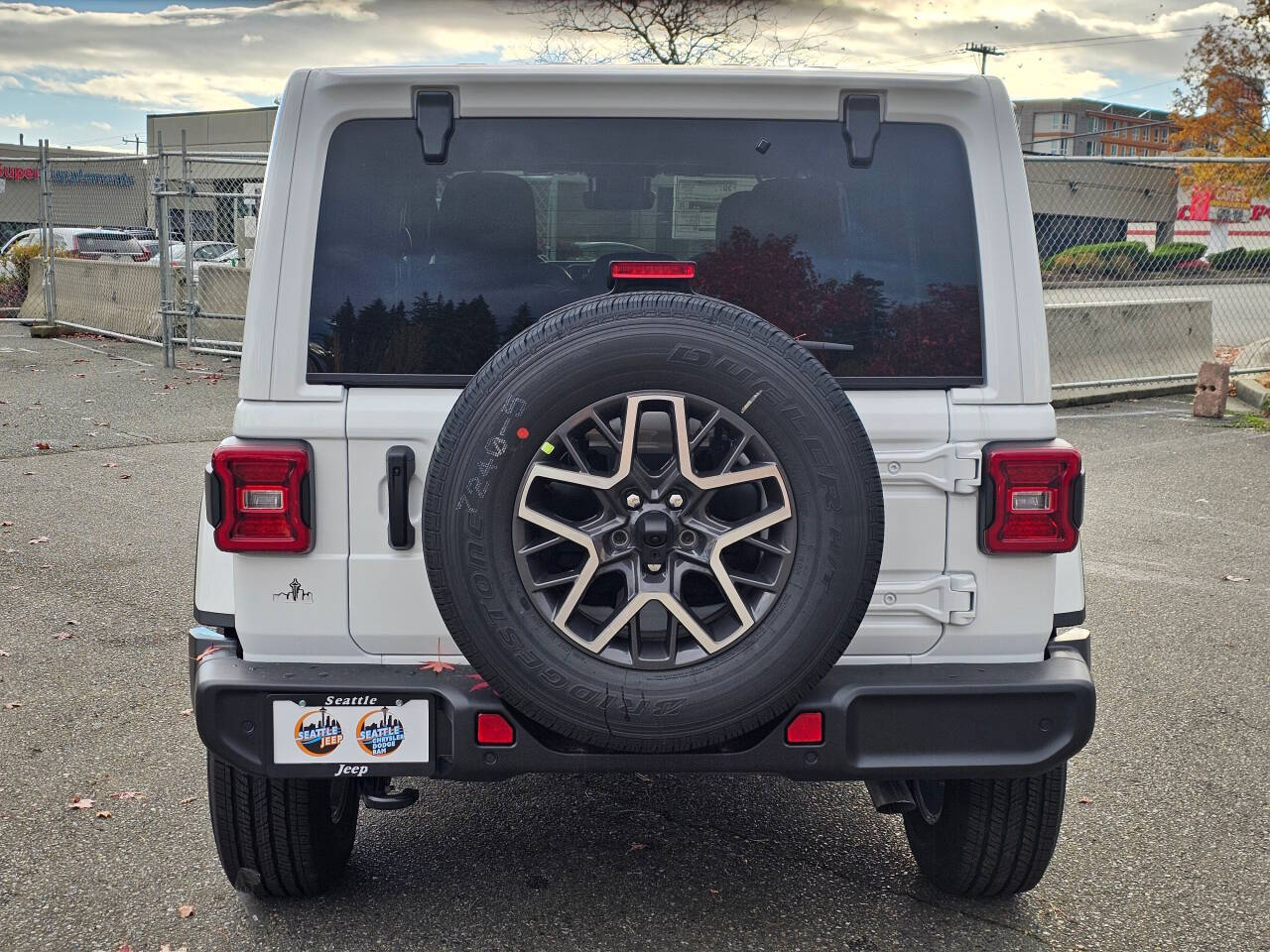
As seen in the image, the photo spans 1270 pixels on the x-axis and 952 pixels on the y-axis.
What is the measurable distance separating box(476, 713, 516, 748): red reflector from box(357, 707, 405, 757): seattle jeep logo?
0.17 metres

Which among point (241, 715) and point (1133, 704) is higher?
point (241, 715)

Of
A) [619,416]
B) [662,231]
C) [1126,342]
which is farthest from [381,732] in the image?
[1126,342]

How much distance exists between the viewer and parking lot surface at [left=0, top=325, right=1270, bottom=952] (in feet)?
10.4

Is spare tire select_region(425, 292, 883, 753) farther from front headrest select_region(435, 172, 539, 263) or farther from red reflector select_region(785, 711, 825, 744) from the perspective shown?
front headrest select_region(435, 172, 539, 263)

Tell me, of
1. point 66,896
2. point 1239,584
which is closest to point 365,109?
point 66,896

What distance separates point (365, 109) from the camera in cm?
285

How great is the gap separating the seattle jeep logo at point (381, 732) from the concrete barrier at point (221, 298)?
42.2 feet

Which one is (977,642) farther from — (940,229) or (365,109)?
(365,109)

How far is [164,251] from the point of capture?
1416cm

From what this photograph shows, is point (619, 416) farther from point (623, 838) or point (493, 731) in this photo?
point (623, 838)

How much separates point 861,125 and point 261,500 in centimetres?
157

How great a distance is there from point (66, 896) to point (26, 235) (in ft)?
69.7

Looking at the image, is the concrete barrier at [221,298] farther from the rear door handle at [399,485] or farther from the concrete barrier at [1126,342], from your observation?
the rear door handle at [399,485]

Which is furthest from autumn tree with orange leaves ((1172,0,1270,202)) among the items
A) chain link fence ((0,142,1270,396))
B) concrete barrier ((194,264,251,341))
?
concrete barrier ((194,264,251,341))
